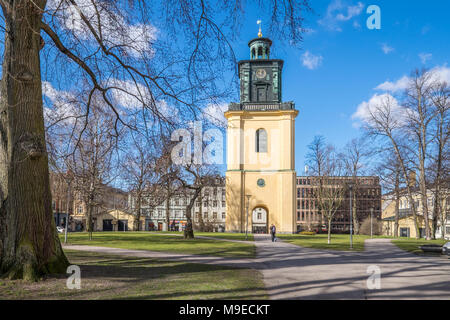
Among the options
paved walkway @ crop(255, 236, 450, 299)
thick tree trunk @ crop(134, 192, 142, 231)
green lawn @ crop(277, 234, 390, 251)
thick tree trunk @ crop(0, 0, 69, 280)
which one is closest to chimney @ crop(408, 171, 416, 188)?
green lawn @ crop(277, 234, 390, 251)

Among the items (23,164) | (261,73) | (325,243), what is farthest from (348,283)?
(261,73)

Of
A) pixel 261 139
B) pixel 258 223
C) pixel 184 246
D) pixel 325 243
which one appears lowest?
pixel 258 223

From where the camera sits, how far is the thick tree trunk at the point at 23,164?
8.02 metres

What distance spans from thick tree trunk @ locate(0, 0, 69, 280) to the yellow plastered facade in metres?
35.9

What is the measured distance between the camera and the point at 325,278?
9570 mm

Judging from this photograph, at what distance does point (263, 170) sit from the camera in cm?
4581

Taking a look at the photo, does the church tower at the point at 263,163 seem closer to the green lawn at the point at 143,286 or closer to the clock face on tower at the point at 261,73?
the clock face on tower at the point at 261,73

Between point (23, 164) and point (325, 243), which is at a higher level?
point (23, 164)

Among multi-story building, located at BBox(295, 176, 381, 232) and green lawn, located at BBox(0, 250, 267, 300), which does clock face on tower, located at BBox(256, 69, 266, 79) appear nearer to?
multi-story building, located at BBox(295, 176, 381, 232)

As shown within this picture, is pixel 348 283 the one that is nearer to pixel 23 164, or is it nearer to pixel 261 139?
pixel 23 164

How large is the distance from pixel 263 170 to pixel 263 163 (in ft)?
3.33

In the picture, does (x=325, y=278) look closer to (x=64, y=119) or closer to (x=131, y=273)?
(x=131, y=273)

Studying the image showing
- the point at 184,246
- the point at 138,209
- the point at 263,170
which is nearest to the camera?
the point at 184,246
